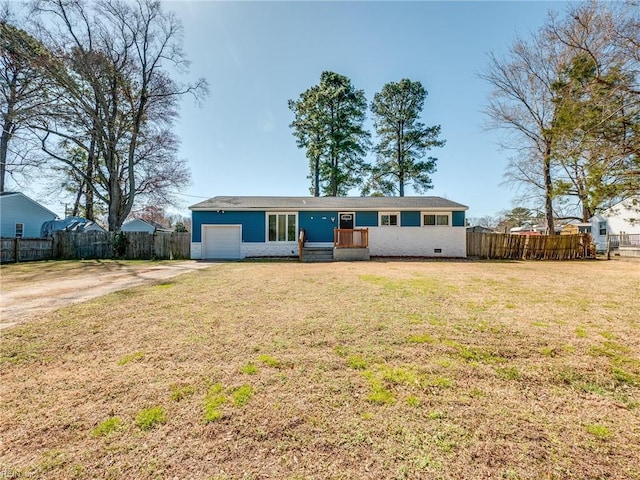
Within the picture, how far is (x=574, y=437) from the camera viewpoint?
1802 millimetres

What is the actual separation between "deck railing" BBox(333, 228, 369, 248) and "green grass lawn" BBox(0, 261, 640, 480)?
961 centimetres

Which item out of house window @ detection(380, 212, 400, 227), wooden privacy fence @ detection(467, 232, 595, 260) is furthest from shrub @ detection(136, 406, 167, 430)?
wooden privacy fence @ detection(467, 232, 595, 260)

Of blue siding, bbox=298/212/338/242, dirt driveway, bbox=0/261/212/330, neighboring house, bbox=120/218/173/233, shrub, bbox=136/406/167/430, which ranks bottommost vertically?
shrub, bbox=136/406/167/430

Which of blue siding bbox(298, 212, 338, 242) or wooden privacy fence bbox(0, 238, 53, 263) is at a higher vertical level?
blue siding bbox(298, 212, 338, 242)

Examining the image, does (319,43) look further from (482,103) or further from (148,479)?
(148,479)

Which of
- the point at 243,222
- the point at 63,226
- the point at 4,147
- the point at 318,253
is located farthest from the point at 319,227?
the point at 4,147

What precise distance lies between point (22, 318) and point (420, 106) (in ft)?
88.8

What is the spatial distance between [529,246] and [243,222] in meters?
16.3

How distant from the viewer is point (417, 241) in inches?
614

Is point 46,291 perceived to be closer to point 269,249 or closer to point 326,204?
point 269,249

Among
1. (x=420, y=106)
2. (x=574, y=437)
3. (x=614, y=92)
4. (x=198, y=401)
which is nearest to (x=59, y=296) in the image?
(x=198, y=401)

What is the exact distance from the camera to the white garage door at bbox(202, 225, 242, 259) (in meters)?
15.4

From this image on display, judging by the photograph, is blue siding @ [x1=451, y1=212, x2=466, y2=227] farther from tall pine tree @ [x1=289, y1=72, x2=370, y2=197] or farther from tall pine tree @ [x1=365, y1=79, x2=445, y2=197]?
tall pine tree @ [x1=289, y1=72, x2=370, y2=197]

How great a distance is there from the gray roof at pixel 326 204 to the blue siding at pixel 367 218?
0.40m
